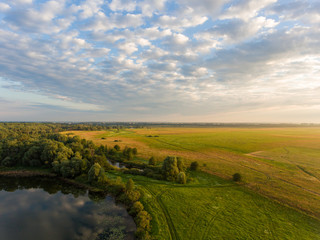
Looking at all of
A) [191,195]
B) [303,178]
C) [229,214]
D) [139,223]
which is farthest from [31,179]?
[303,178]

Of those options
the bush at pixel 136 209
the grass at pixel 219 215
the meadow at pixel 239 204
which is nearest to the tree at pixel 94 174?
the meadow at pixel 239 204

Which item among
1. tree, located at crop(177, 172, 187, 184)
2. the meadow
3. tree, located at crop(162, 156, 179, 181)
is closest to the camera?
the meadow

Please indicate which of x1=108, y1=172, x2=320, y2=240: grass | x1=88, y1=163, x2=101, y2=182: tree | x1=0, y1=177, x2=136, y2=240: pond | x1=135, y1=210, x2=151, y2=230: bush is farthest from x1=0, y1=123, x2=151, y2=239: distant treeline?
x1=108, y1=172, x2=320, y2=240: grass

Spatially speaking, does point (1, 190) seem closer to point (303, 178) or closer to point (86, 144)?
point (86, 144)

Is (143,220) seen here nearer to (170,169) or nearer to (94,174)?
(170,169)

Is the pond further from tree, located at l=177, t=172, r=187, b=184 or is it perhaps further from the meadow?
tree, located at l=177, t=172, r=187, b=184

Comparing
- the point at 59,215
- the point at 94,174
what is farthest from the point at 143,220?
the point at 94,174
